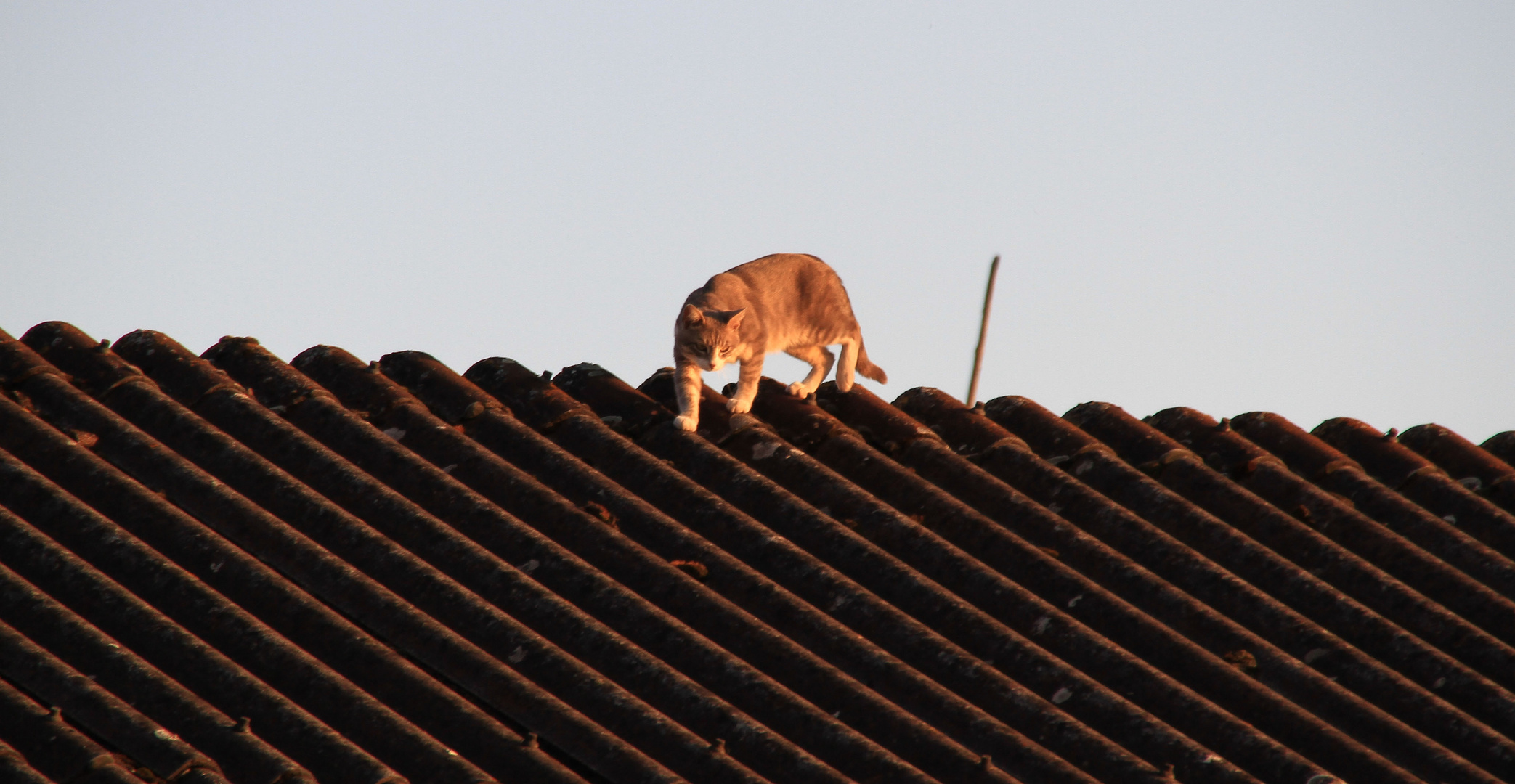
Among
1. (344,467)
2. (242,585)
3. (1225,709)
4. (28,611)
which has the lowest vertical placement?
(28,611)

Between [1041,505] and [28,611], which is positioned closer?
[28,611]

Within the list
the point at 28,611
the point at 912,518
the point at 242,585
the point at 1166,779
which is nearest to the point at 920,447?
the point at 912,518

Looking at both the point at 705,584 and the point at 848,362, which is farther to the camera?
the point at 848,362

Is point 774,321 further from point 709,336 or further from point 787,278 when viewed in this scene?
point 709,336

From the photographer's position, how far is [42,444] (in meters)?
4.73

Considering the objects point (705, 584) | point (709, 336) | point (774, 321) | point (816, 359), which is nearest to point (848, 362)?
point (816, 359)

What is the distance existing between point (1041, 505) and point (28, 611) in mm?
3173

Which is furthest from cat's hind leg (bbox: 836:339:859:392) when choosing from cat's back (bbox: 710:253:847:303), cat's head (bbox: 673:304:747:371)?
cat's head (bbox: 673:304:747:371)

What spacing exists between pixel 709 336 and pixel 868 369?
4.91 feet

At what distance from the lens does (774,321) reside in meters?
6.80

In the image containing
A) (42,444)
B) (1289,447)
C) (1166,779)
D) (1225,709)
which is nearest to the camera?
(1166,779)

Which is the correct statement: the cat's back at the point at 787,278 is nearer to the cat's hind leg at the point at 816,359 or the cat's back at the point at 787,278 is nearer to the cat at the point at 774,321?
the cat at the point at 774,321

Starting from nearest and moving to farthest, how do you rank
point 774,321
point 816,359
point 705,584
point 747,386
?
1. point 705,584
2. point 747,386
3. point 774,321
4. point 816,359

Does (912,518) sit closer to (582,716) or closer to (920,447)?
(920,447)
